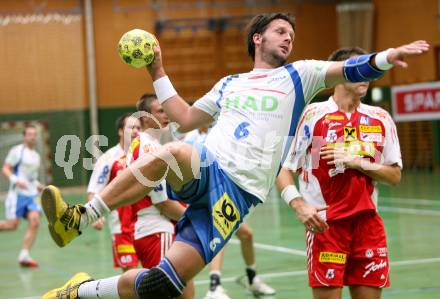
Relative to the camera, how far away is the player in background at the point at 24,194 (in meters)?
12.7

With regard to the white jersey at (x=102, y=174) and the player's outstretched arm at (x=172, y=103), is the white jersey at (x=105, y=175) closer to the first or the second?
the white jersey at (x=102, y=174)

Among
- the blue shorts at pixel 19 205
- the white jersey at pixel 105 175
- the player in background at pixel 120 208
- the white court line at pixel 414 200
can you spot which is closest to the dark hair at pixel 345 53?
the player in background at pixel 120 208

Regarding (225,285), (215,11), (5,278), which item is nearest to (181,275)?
(225,285)

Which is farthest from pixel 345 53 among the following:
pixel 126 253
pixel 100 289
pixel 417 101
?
pixel 417 101

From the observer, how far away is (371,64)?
5148mm

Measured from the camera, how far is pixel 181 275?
5.11 metres

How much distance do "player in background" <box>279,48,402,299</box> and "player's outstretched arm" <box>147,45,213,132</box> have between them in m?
0.95

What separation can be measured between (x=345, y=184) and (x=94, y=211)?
2063 mm

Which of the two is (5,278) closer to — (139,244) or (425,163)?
(139,244)

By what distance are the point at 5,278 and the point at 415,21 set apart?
19958 mm

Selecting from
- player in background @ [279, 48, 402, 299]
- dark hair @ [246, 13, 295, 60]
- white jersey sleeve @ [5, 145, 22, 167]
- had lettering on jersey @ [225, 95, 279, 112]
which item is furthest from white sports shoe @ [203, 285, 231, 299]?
white jersey sleeve @ [5, 145, 22, 167]

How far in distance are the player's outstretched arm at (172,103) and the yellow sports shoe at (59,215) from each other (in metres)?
1.01

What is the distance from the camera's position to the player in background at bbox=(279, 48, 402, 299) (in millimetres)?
5961

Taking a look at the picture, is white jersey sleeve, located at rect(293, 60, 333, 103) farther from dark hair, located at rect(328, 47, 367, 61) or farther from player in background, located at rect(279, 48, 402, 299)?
dark hair, located at rect(328, 47, 367, 61)
